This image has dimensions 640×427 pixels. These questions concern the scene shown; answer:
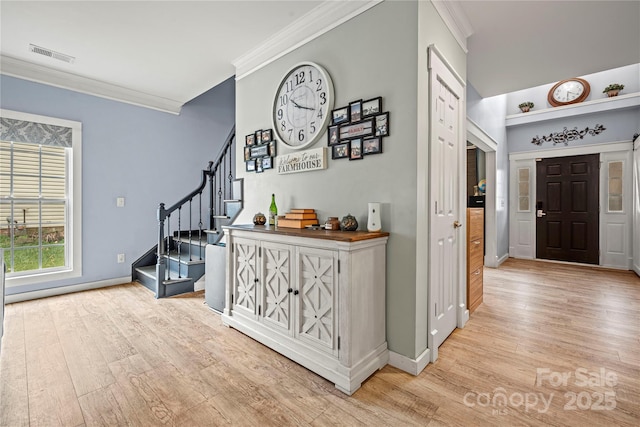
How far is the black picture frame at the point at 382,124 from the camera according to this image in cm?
200

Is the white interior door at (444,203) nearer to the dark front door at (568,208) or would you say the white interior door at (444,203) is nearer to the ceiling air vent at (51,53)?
the ceiling air vent at (51,53)

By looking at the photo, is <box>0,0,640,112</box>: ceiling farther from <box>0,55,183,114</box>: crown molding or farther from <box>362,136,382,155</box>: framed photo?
<box>362,136,382,155</box>: framed photo

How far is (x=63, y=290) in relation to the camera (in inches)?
141

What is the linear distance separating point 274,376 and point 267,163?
1815 mm

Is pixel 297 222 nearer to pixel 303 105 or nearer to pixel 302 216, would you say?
pixel 302 216

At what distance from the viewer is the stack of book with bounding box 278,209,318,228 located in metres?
2.33

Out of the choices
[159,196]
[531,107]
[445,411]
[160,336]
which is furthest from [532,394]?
[531,107]

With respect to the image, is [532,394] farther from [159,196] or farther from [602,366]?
A: [159,196]

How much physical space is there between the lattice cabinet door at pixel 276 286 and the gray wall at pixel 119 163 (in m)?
2.83

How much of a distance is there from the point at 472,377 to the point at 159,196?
4.37 metres

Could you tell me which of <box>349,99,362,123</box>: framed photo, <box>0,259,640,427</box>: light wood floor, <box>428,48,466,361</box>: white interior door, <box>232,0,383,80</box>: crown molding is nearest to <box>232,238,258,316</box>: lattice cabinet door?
<box>0,259,640,427</box>: light wood floor

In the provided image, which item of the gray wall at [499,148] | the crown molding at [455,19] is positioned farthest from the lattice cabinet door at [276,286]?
the gray wall at [499,148]

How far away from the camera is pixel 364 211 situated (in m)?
2.13

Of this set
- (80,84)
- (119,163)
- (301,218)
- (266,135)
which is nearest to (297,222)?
(301,218)
